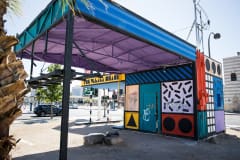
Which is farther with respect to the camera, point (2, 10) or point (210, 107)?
point (210, 107)

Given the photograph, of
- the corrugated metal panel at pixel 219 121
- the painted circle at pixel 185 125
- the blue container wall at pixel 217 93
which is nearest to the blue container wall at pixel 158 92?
the painted circle at pixel 185 125

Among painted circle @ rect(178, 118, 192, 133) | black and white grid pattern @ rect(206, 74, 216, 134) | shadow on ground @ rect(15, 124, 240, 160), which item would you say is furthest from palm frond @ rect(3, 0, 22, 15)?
black and white grid pattern @ rect(206, 74, 216, 134)

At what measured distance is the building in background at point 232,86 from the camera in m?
36.7

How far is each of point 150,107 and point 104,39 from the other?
18.8 feet

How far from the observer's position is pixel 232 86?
1748 inches

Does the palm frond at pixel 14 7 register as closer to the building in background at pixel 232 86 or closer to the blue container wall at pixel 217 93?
the blue container wall at pixel 217 93

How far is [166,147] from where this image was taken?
25.6 ft

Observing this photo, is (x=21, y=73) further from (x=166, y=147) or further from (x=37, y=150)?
(x=166, y=147)

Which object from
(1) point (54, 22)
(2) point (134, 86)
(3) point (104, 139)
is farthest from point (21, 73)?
(2) point (134, 86)

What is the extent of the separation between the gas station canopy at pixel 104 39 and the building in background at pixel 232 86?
29.9m

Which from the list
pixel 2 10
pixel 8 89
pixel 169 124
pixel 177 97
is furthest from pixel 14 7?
pixel 169 124

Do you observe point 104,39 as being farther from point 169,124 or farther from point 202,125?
point 202,125

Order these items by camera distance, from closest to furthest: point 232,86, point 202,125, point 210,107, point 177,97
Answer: point 202,125, point 177,97, point 210,107, point 232,86

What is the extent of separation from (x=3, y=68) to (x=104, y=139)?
6913 millimetres
